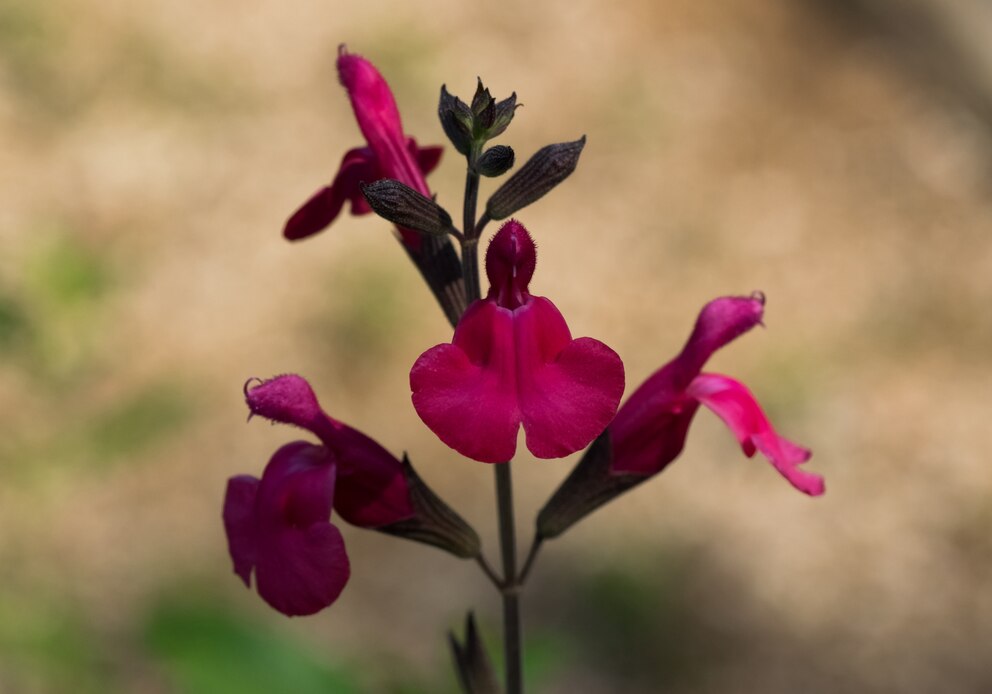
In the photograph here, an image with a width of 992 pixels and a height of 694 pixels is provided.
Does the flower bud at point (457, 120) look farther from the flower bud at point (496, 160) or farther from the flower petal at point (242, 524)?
the flower petal at point (242, 524)

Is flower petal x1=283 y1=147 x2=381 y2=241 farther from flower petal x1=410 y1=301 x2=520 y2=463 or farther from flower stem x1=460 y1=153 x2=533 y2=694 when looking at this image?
flower petal x1=410 y1=301 x2=520 y2=463

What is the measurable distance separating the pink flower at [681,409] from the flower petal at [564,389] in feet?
0.95

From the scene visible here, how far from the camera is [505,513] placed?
1.25 m

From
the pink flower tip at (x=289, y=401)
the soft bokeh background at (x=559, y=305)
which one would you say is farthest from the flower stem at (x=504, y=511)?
the soft bokeh background at (x=559, y=305)

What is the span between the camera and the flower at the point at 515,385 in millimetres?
988

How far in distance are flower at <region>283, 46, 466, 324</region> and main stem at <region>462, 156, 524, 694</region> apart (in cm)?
3

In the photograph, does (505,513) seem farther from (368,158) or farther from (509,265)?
(368,158)

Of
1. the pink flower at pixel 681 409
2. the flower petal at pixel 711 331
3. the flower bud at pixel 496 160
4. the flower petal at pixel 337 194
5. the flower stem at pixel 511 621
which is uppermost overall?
the flower petal at pixel 337 194

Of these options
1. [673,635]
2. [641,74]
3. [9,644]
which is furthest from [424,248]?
[641,74]

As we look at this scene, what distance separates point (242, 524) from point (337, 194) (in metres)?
0.36

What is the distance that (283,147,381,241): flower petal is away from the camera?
1.30 meters

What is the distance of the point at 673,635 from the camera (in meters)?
2.67

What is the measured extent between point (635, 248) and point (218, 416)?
129cm

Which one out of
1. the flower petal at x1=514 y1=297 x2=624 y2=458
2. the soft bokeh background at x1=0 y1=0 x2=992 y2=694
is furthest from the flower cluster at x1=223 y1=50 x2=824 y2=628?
the soft bokeh background at x1=0 y1=0 x2=992 y2=694
